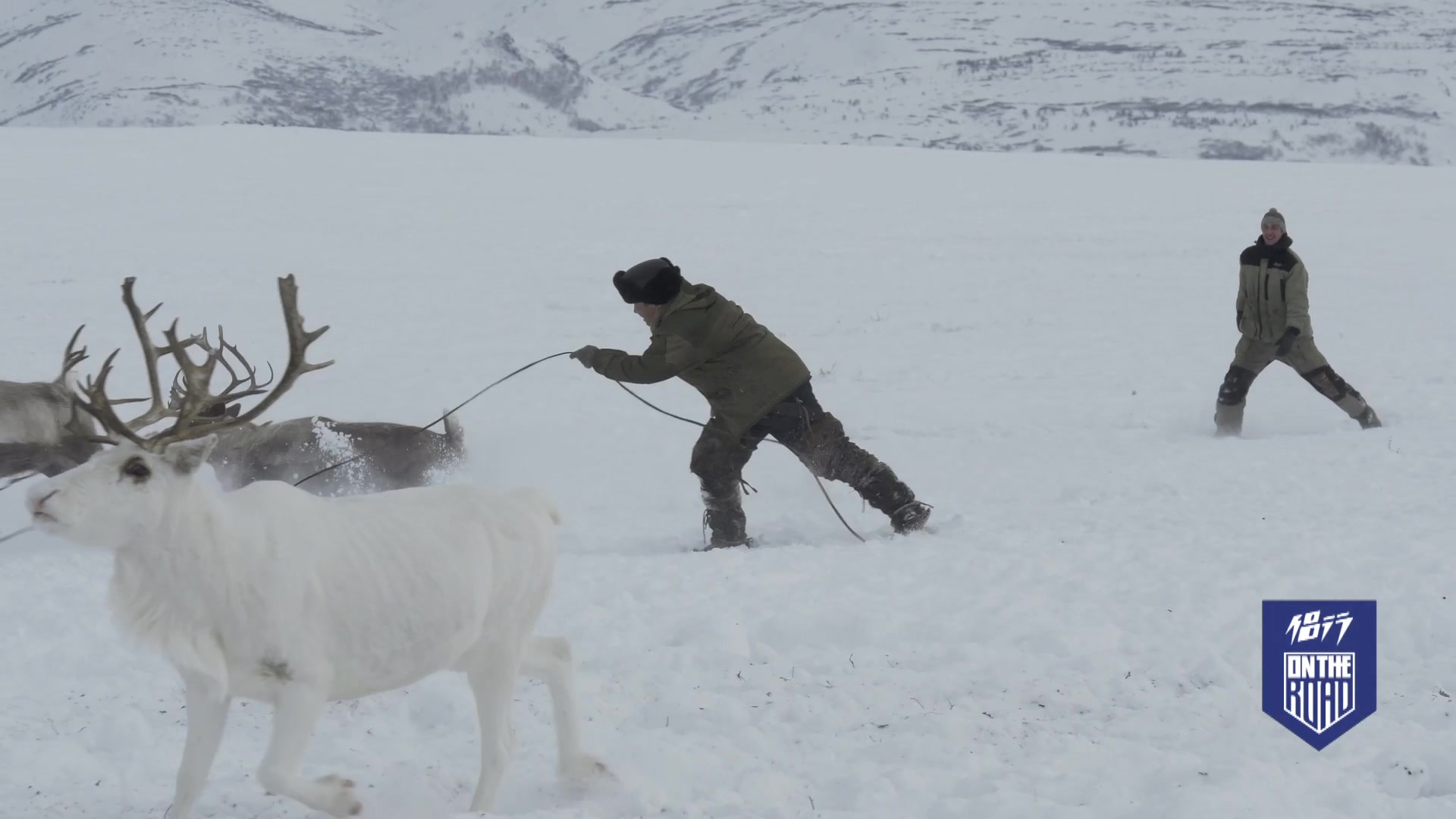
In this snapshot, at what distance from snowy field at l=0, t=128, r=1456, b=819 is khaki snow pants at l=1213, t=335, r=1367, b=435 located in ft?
1.02

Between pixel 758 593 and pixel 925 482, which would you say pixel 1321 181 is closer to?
pixel 925 482

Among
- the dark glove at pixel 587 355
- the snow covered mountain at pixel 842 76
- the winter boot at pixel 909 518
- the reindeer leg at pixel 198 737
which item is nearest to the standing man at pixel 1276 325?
the winter boot at pixel 909 518

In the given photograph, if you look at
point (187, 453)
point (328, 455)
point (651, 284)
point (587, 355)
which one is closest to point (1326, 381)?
point (651, 284)

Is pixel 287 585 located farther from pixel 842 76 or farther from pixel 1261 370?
pixel 842 76

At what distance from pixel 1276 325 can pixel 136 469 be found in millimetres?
9173

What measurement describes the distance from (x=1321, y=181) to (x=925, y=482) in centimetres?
2381

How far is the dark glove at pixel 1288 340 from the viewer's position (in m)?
10.4

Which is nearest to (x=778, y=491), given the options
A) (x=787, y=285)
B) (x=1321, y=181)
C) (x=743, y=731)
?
(x=743, y=731)

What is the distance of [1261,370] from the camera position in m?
10.8

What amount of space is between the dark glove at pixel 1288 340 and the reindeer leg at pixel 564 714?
312 inches

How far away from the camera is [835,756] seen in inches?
183

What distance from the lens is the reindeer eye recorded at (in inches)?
142

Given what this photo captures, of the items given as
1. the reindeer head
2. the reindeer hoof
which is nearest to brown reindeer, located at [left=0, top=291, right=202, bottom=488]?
the reindeer head

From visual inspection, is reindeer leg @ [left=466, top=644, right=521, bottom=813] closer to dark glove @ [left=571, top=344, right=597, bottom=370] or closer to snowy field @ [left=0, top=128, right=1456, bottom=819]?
snowy field @ [left=0, top=128, right=1456, bottom=819]
